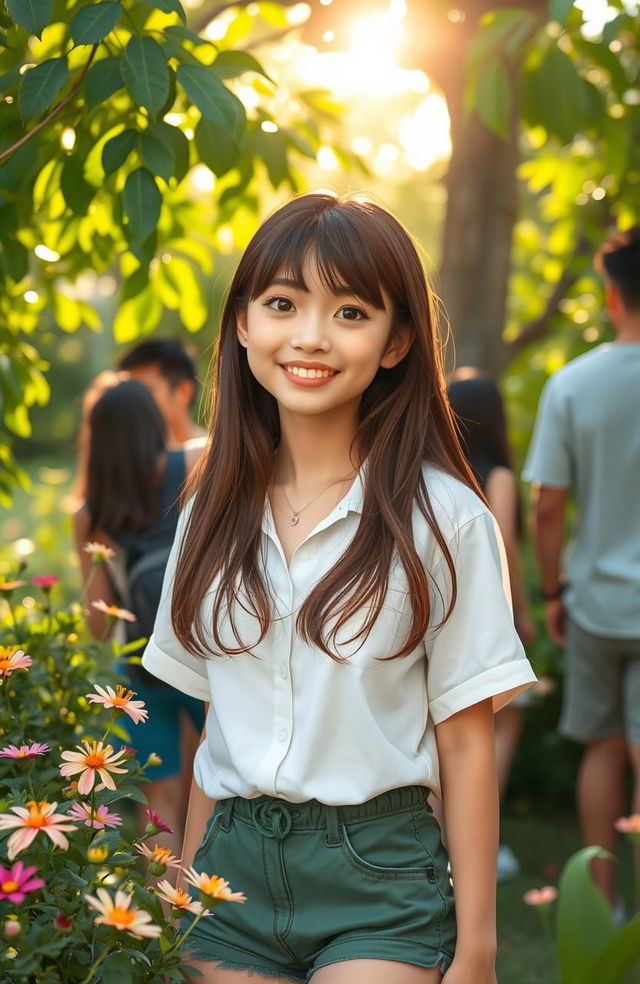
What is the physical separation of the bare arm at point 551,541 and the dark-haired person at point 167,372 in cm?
133

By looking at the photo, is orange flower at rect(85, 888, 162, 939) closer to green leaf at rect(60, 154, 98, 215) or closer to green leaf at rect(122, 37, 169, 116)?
green leaf at rect(122, 37, 169, 116)

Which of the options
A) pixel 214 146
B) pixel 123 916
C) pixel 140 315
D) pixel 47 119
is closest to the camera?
pixel 123 916

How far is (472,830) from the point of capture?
5.57 ft

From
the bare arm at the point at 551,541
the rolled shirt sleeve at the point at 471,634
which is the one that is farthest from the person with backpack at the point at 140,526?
the rolled shirt sleeve at the point at 471,634

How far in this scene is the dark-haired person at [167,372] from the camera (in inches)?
173

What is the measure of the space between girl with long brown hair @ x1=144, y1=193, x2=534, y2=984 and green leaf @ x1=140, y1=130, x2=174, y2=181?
0.31 m

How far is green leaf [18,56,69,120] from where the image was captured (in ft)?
6.19

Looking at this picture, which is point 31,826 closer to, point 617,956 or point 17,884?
point 17,884

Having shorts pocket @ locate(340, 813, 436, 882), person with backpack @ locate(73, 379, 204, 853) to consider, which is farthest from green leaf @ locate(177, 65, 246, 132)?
person with backpack @ locate(73, 379, 204, 853)

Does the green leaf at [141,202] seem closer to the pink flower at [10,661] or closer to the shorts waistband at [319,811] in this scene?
the pink flower at [10,661]

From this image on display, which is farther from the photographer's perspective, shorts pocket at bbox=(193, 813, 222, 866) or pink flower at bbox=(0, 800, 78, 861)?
shorts pocket at bbox=(193, 813, 222, 866)

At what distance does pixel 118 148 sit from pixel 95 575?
1.74 metres

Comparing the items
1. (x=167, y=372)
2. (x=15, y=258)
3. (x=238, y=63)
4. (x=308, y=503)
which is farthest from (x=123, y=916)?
(x=167, y=372)

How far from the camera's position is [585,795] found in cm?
387
